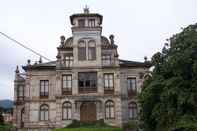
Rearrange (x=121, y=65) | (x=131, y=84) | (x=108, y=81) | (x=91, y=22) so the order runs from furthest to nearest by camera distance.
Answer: (x=131, y=84), (x=121, y=65), (x=91, y=22), (x=108, y=81)

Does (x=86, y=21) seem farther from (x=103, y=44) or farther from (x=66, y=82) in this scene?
(x=66, y=82)

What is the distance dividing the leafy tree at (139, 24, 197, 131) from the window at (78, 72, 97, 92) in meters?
15.3

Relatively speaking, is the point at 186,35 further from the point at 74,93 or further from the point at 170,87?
the point at 74,93

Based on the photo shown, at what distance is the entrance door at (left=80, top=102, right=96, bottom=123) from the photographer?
45938 mm

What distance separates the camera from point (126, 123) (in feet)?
152

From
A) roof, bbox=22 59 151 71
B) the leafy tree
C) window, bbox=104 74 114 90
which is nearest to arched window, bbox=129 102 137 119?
window, bbox=104 74 114 90

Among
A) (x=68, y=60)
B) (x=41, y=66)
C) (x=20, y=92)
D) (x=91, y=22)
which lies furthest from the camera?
(x=20, y=92)

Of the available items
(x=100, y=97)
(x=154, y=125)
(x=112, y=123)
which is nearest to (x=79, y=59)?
→ (x=100, y=97)

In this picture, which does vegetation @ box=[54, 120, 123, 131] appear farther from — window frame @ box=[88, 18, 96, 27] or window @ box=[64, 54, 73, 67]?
window frame @ box=[88, 18, 96, 27]

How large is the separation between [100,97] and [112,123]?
329 centimetres

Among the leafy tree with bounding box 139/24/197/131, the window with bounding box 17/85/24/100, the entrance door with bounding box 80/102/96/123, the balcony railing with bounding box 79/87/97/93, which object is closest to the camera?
the leafy tree with bounding box 139/24/197/131

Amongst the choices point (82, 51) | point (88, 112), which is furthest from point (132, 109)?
point (82, 51)

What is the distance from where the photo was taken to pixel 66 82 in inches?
1848

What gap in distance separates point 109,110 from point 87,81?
4256 mm
